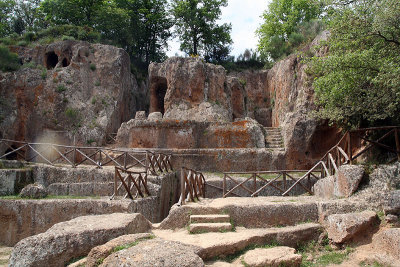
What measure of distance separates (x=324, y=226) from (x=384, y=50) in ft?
14.6

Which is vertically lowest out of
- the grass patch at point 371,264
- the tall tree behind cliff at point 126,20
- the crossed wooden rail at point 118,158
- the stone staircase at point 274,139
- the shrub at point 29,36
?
the grass patch at point 371,264

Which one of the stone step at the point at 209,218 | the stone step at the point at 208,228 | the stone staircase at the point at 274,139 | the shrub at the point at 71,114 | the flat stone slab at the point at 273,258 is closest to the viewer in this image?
the flat stone slab at the point at 273,258

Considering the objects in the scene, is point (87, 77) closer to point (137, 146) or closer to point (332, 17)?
point (137, 146)

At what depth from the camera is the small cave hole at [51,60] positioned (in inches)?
943

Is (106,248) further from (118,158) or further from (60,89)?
(60,89)

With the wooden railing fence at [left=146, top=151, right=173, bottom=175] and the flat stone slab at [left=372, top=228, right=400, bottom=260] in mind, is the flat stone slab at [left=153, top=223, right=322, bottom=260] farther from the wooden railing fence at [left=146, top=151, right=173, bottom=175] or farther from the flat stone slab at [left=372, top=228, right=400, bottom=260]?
the wooden railing fence at [left=146, top=151, right=173, bottom=175]

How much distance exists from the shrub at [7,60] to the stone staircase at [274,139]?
53.3 feet

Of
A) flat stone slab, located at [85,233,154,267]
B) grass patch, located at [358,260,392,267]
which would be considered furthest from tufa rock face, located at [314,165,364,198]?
flat stone slab, located at [85,233,154,267]

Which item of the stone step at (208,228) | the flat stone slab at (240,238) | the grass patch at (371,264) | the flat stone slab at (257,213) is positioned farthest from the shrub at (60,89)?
the grass patch at (371,264)

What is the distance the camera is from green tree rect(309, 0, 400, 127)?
7711 mm

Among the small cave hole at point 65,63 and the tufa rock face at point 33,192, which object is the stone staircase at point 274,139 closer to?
the tufa rock face at point 33,192

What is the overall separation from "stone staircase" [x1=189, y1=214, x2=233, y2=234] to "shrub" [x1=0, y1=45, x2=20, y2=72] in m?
18.7

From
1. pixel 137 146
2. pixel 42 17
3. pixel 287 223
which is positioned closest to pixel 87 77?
pixel 137 146

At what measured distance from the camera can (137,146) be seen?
16.3 m
